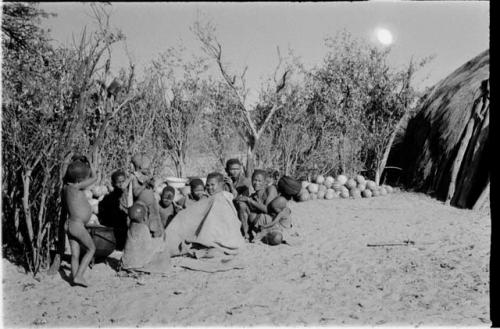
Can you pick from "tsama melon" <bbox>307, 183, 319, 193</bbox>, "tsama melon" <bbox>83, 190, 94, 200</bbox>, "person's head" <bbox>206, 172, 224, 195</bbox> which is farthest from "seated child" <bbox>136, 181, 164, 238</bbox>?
"tsama melon" <bbox>307, 183, 319, 193</bbox>

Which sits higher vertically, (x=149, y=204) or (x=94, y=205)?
(x=149, y=204)

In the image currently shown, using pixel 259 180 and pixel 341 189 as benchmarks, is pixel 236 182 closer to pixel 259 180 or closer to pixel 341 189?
pixel 259 180

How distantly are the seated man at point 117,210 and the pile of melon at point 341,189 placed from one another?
4612 mm

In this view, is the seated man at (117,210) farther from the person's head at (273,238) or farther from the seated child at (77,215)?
the person's head at (273,238)

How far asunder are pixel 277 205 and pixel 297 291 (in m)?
1.76

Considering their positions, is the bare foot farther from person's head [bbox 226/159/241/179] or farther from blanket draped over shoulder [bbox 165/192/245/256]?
person's head [bbox 226/159/241/179]

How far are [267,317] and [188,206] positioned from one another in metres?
2.30

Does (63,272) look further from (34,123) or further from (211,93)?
(211,93)

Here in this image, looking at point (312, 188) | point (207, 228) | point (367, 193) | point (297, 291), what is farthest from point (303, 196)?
point (297, 291)

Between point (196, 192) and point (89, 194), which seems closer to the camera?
point (196, 192)

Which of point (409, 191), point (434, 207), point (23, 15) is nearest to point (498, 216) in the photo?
point (434, 207)

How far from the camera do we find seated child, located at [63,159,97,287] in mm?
4156

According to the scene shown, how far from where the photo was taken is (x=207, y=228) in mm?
5273

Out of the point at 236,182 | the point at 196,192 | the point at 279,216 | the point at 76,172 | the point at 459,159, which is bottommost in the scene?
the point at 279,216
